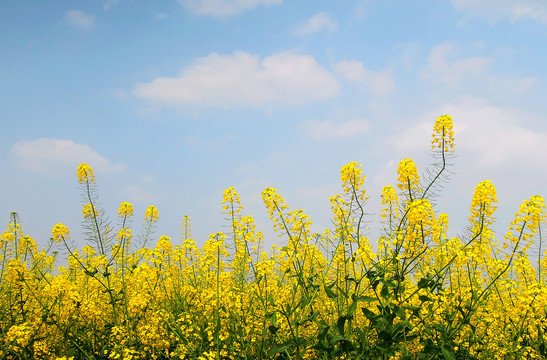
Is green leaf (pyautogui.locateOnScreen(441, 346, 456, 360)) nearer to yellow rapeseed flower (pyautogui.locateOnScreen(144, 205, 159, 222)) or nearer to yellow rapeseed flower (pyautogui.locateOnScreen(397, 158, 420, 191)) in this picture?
yellow rapeseed flower (pyautogui.locateOnScreen(397, 158, 420, 191))

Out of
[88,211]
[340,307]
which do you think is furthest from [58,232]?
[340,307]

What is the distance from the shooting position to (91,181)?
5805mm

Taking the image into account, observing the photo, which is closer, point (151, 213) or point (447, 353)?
point (447, 353)

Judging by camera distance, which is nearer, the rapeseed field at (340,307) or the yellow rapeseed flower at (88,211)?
the rapeseed field at (340,307)

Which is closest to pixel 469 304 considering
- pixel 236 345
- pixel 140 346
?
pixel 236 345

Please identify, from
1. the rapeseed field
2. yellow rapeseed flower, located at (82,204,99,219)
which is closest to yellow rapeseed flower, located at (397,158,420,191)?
the rapeseed field

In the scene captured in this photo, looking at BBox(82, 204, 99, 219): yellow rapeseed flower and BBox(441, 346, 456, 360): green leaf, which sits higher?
BBox(82, 204, 99, 219): yellow rapeseed flower

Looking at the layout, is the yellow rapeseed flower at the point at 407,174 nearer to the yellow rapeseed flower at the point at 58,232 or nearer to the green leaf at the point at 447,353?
the green leaf at the point at 447,353

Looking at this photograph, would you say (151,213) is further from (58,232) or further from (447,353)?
(447,353)

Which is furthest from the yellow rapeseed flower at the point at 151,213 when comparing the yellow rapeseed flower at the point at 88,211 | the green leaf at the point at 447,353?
the green leaf at the point at 447,353

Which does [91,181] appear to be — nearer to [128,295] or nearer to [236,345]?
[128,295]

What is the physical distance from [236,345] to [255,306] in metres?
1.03

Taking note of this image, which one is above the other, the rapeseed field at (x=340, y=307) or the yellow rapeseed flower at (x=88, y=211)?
the yellow rapeseed flower at (x=88, y=211)

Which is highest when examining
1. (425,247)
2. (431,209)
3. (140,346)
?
(431,209)
